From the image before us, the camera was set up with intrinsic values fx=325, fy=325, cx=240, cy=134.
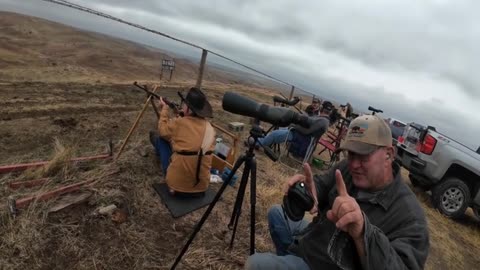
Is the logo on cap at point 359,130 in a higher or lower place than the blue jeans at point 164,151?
higher

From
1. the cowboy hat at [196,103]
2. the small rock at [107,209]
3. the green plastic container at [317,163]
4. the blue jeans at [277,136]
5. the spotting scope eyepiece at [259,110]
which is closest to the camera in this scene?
the spotting scope eyepiece at [259,110]

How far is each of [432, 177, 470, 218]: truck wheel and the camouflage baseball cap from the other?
5180 mm

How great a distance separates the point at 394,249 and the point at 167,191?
9.02 feet

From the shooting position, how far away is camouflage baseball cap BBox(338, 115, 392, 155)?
1.79 metres

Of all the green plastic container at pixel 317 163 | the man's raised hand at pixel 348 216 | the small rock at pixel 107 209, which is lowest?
the green plastic container at pixel 317 163

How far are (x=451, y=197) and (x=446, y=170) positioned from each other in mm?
499

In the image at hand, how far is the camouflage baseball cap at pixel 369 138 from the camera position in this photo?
1793 millimetres

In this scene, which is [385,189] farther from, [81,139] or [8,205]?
[81,139]

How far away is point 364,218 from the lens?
51.6 inches

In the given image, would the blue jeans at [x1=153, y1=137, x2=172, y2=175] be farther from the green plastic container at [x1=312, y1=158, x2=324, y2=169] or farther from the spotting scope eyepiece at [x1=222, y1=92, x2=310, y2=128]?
the green plastic container at [x1=312, y1=158, x2=324, y2=169]

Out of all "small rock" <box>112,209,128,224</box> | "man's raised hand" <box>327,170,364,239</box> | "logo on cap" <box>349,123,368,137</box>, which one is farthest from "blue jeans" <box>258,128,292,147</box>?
"man's raised hand" <box>327,170,364,239</box>

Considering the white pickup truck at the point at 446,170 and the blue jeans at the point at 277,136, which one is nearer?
the white pickup truck at the point at 446,170

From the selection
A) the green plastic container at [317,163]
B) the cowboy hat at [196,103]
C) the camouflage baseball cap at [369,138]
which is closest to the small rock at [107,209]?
the cowboy hat at [196,103]

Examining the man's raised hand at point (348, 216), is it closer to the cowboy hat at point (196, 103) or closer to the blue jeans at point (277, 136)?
the cowboy hat at point (196, 103)
